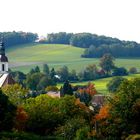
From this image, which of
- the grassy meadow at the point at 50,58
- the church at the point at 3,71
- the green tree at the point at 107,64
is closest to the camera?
the church at the point at 3,71

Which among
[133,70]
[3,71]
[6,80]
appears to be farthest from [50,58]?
[6,80]

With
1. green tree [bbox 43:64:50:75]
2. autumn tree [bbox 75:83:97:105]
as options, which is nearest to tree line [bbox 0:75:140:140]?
autumn tree [bbox 75:83:97:105]

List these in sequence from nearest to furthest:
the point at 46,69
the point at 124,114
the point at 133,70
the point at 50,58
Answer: the point at 124,114 < the point at 133,70 < the point at 46,69 < the point at 50,58

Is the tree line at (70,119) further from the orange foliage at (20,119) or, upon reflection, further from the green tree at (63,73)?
the green tree at (63,73)

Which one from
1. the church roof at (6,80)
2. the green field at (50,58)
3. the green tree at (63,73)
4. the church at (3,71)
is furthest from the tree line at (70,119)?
the green field at (50,58)

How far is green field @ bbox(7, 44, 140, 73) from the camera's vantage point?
167 m

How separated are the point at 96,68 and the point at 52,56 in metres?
29.2

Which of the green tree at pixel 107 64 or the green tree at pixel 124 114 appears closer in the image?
the green tree at pixel 124 114

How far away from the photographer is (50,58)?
17962 centimetres

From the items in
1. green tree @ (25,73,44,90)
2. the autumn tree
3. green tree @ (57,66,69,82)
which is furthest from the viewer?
green tree @ (57,66,69,82)

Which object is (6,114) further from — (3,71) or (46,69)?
(46,69)

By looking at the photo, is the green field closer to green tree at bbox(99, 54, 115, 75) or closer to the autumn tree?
green tree at bbox(99, 54, 115, 75)

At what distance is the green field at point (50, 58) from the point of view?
16712 cm

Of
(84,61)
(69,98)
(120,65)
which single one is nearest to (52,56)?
(84,61)
